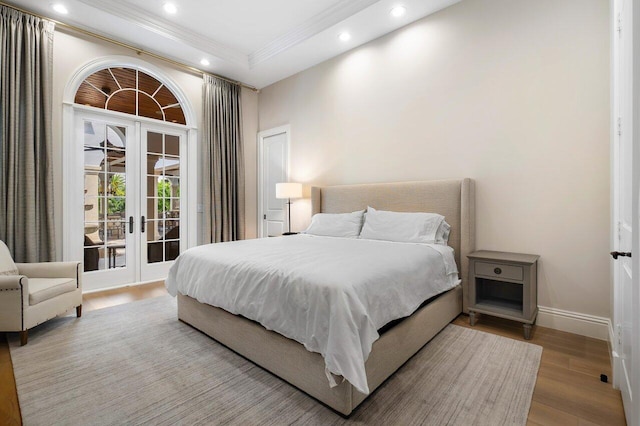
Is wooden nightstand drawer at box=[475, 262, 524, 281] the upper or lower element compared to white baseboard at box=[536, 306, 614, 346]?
upper

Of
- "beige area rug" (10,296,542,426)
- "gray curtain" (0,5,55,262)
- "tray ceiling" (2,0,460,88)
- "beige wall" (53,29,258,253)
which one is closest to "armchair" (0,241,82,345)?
"beige area rug" (10,296,542,426)

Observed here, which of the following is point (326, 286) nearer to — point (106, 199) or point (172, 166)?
point (106, 199)

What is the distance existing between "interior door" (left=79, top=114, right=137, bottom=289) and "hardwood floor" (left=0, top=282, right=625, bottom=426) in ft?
4.89

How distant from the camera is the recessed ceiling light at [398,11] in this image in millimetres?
3285

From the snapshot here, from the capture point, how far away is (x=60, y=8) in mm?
3307

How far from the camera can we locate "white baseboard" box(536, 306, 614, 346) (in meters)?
2.42

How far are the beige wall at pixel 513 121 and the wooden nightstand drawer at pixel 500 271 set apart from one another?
43 cm

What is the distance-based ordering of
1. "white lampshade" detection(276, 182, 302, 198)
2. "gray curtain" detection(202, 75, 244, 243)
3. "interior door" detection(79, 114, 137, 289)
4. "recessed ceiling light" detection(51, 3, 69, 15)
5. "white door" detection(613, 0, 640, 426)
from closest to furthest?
"white door" detection(613, 0, 640, 426) < "recessed ceiling light" detection(51, 3, 69, 15) < "interior door" detection(79, 114, 137, 289) < "white lampshade" detection(276, 182, 302, 198) < "gray curtain" detection(202, 75, 244, 243)

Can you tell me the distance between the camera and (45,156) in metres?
3.36

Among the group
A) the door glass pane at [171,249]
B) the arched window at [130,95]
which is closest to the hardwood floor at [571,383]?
the door glass pane at [171,249]

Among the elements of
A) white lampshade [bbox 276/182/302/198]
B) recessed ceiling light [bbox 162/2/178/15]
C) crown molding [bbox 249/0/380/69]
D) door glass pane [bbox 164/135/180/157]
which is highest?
recessed ceiling light [bbox 162/2/178/15]

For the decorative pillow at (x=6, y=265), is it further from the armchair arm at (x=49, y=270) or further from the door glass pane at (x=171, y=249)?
the door glass pane at (x=171, y=249)

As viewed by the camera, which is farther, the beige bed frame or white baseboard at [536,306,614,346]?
white baseboard at [536,306,614,346]

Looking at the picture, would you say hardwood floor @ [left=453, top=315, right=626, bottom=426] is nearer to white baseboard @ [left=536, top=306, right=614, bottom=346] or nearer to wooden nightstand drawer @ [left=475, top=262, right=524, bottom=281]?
→ white baseboard @ [left=536, top=306, right=614, bottom=346]
